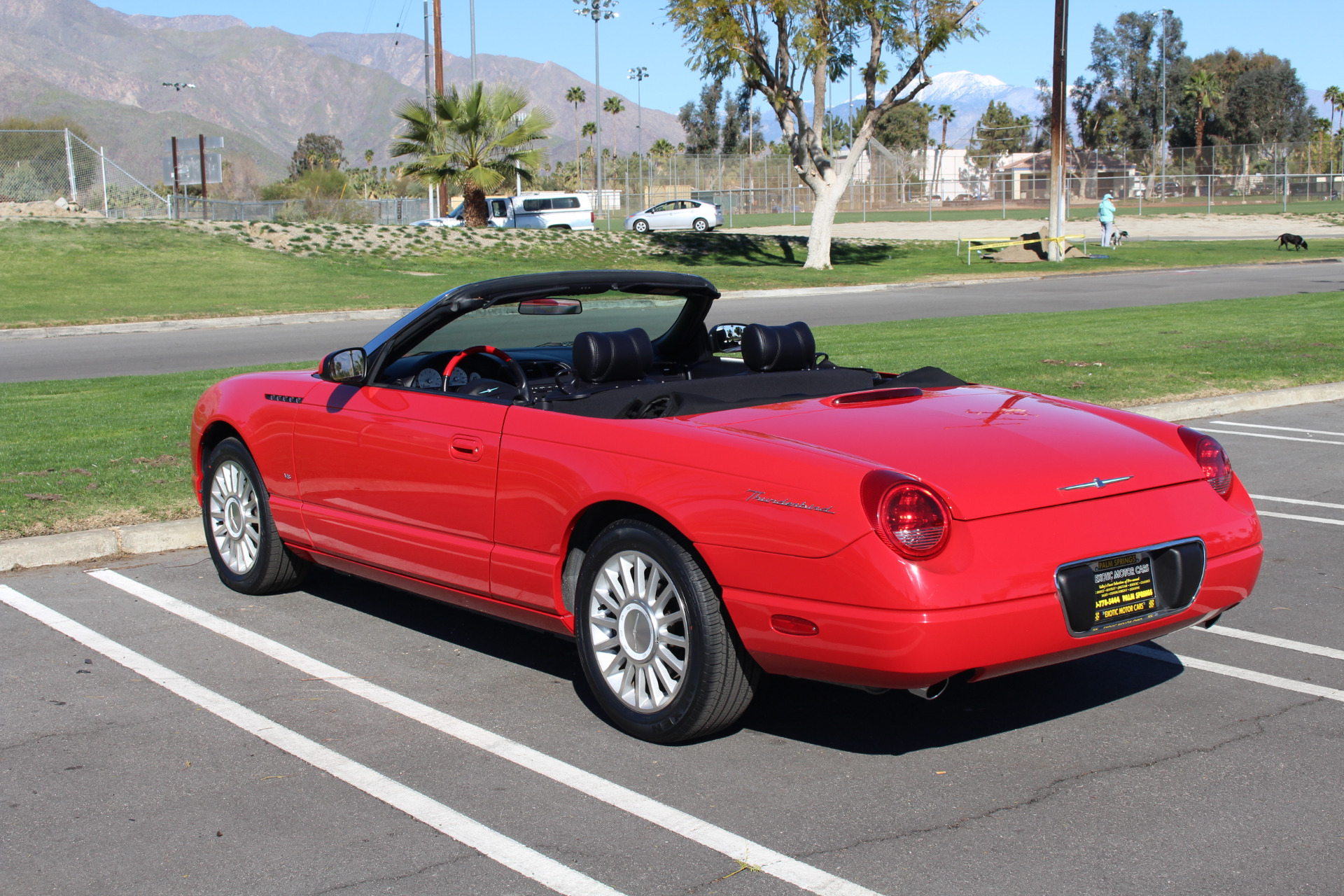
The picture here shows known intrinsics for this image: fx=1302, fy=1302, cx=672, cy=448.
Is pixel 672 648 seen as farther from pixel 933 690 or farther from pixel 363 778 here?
pixel 363 778

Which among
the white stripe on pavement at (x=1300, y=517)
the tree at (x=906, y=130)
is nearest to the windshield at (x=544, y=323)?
the white stripe on pavement at (x=1300, y=517)

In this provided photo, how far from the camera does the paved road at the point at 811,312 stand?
16438mm

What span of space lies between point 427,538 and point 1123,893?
9.43 ft

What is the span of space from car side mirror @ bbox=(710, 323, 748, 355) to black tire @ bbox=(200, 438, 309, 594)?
219 cm

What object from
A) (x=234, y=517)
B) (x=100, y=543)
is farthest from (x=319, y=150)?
(x=234, y=517)

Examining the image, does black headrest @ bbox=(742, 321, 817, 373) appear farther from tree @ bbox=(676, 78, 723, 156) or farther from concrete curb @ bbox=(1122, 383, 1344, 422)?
tree @ bbox=(676, 78, 723, 156)

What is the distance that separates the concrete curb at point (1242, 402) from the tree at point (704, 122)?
143177 mm

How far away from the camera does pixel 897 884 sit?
330 cm

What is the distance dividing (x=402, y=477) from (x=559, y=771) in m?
1.57

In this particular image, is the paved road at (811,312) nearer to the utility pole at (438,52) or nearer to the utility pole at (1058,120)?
the utility pole at (1058,120)

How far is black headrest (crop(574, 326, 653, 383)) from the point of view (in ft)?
16.1

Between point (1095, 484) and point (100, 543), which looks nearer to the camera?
point (1095, 484)

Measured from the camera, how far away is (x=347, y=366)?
216 inches

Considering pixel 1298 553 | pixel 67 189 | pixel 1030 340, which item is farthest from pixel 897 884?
pixel 67 189
